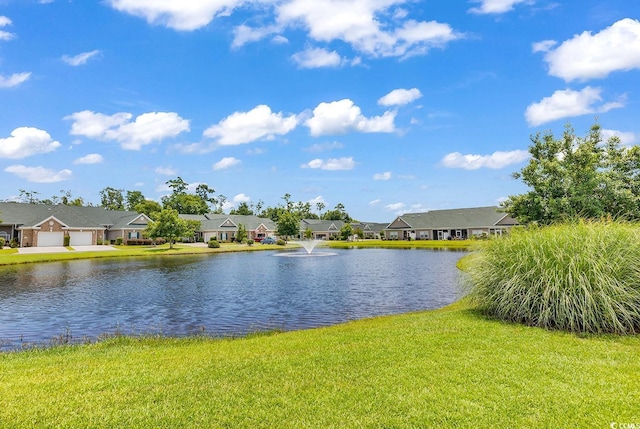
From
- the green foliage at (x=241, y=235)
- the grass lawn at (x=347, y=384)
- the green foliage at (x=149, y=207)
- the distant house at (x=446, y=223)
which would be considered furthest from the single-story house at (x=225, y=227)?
the grass lawn at (x=347, y=384)

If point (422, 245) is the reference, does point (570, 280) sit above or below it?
above

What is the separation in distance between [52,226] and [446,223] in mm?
65173

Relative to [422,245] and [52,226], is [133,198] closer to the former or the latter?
[52,226]

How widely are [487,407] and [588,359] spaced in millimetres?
2737

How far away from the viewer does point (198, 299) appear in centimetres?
1658

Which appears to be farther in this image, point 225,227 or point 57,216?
point 225,227

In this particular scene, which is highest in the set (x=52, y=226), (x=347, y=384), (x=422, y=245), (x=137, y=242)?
(x=52, y=226)

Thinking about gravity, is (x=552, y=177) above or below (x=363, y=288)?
above

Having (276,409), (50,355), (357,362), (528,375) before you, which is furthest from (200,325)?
(528,375)

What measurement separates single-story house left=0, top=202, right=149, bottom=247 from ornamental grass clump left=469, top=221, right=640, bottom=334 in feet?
182

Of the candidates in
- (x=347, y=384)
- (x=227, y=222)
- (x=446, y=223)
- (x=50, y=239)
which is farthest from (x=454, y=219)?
(x=347, y=384)

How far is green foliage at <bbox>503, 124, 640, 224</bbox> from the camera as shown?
50.3ft

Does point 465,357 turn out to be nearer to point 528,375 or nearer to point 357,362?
point 528,375

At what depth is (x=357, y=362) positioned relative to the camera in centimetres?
586
